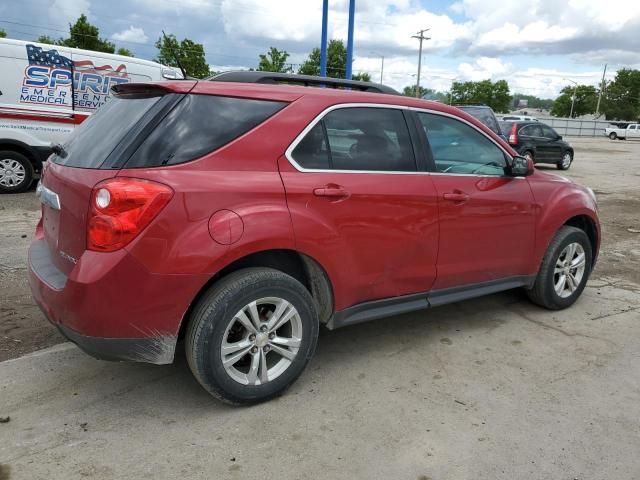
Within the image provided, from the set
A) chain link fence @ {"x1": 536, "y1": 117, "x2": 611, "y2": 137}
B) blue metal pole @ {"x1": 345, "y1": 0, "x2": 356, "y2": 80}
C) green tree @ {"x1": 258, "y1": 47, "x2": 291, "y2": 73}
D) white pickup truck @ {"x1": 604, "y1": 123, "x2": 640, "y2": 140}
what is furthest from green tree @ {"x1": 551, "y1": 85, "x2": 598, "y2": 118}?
blue metal pole @ {"x1": 345, "y1": 0, "x2": 356, "y2": 80}

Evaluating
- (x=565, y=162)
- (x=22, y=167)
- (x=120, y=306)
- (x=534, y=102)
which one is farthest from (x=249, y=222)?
(x=534, y=102)

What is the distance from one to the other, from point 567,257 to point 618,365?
118 cm

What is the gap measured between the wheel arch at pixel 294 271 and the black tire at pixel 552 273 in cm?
215

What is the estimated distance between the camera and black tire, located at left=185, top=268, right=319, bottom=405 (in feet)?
9.11

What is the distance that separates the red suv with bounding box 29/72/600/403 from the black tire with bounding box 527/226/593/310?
0.87 meters

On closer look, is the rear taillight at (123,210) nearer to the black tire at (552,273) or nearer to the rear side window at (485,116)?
the black tire at (552,273)

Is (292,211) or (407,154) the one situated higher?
(407,154)

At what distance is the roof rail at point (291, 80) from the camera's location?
3.40 m

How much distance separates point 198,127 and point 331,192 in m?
0.80

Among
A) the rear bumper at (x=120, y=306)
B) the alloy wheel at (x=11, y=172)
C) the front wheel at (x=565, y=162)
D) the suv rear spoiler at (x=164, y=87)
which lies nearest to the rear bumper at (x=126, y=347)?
the rear bumper at (x=120, y=306)

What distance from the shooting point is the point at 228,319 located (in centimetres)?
281

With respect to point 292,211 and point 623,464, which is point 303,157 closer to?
point 292,211

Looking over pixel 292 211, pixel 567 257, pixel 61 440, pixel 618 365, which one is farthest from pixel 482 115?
pixel 61 440

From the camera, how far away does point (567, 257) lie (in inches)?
185
